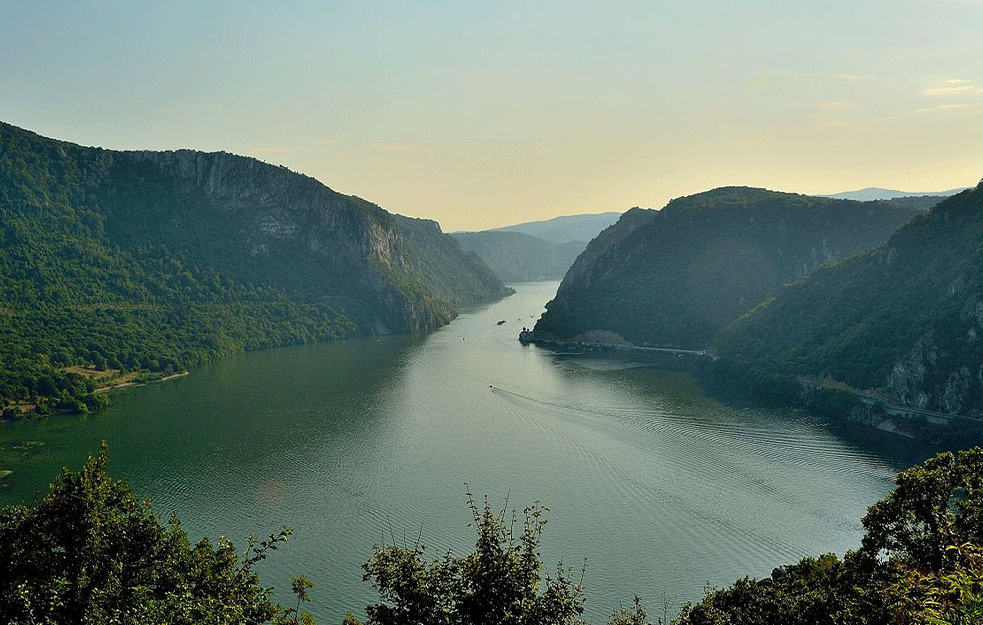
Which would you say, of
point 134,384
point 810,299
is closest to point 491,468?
point 134,384

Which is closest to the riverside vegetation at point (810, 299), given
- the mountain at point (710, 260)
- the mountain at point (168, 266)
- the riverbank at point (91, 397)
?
the mountain at point (710, 260)

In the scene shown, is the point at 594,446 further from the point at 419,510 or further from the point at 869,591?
the point at 869,591

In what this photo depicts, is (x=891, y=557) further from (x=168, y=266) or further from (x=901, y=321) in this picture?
(x=168, y=266)

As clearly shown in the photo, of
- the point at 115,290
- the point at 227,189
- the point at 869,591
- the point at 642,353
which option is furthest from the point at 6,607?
the point at 227,189

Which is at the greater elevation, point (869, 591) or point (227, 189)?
point (227, 189)

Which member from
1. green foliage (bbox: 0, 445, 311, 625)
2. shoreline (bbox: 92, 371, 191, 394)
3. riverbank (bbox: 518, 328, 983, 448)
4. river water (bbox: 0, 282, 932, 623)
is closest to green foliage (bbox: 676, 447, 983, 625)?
river water (bbox: 0, 282, 932, 623)

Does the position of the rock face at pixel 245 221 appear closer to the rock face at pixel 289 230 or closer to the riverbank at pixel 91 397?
the rock face at pixel 289 230
